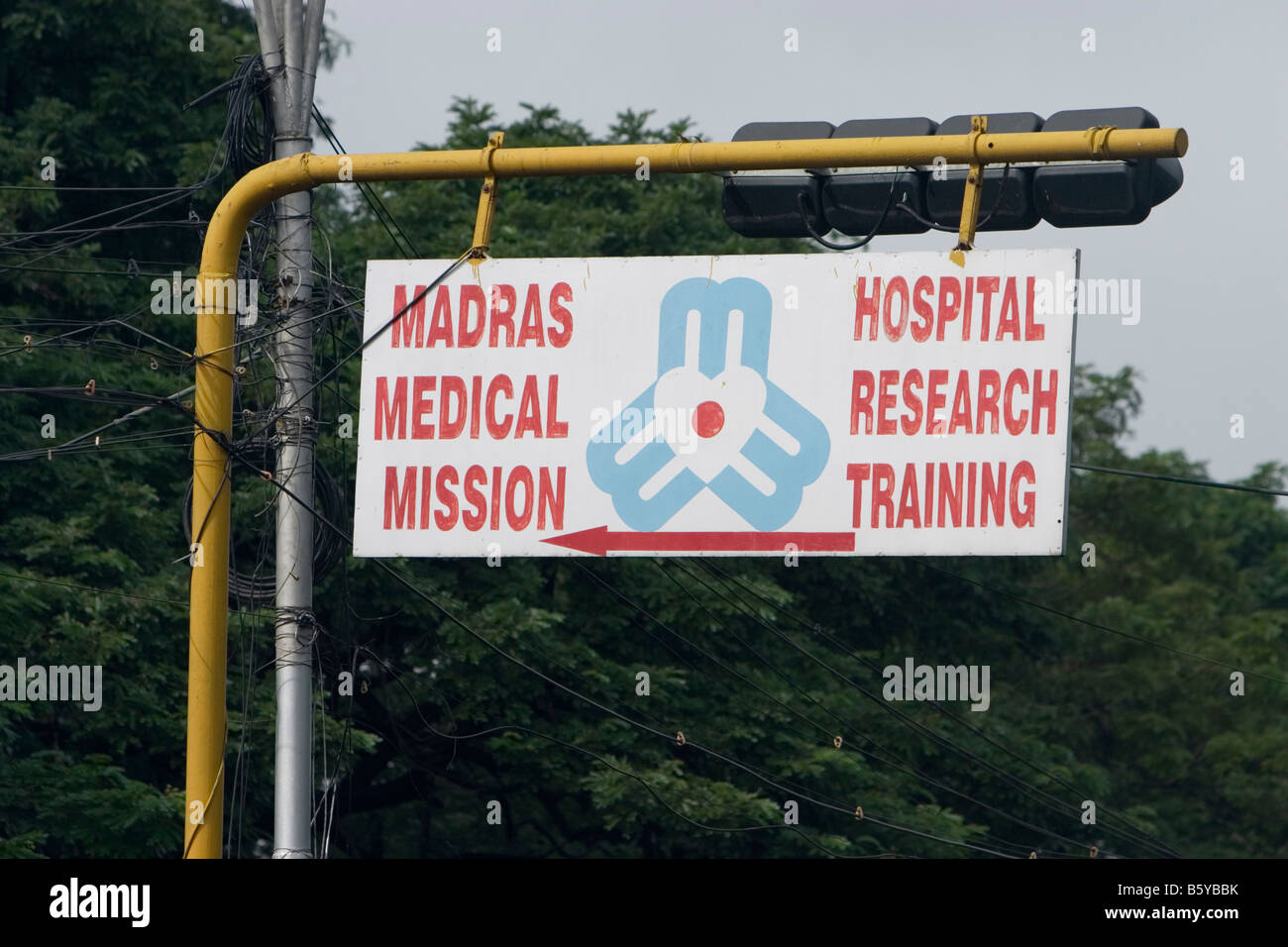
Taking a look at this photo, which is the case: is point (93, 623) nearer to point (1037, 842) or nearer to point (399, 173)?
point (399, 173)

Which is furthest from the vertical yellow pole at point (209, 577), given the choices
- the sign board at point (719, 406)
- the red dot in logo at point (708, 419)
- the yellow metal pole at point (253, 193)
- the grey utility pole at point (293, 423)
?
the red dot in logo at point (708, 419)

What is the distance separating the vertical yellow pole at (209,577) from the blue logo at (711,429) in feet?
5.85

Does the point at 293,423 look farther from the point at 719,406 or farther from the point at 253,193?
the point at 719,406

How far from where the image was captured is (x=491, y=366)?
8.83 meters

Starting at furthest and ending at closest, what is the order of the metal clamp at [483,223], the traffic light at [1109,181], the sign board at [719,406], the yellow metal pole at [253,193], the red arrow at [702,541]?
the metal clamp at [483,223] → the red arrow at [702,541] → the sign board at [719,406] → the yellow metal pole at [253,193] → the traffic light at [1109,181]

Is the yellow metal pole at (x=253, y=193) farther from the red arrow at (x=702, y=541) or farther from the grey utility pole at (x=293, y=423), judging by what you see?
the red arrow at (x=702, y=541)

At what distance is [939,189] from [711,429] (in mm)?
1505

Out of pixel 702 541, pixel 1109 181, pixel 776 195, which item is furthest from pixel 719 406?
pixel 1109 181

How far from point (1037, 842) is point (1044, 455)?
66.1 ft

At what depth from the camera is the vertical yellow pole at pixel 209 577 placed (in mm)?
8531

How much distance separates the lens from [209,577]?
871cm

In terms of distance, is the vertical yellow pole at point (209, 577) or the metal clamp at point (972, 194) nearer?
the metal clamp at point (972, 194)

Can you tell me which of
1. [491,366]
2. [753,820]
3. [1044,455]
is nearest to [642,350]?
[491,366]

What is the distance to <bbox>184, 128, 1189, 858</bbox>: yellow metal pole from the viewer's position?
26.7 ft
